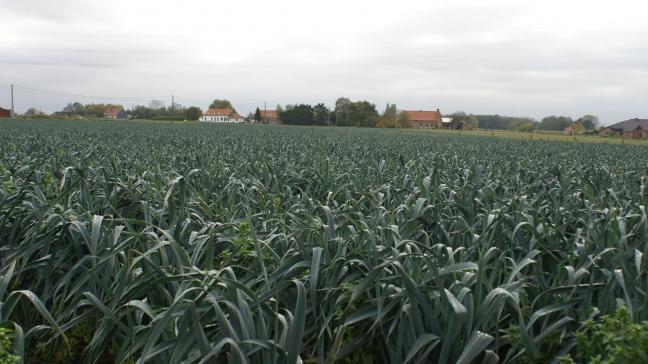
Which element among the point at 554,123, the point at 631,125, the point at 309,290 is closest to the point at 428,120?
the point at 554,123

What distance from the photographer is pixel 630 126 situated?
94.2m

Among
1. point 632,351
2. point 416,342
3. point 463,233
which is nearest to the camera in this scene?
point 632,351

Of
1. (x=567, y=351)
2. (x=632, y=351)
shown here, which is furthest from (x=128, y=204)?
(x=632, y=351)

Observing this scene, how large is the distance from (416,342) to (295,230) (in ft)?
4.47

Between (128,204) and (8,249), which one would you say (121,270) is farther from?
(128,204)

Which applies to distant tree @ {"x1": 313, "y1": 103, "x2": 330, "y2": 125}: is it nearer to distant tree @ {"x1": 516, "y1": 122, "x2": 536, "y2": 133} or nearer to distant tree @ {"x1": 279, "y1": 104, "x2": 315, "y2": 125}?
distant tree @ {"x1": 279, "y1": 104, "x2": 315, "y2": 125}

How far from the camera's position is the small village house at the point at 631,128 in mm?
87188

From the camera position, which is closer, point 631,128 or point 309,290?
point 309,290

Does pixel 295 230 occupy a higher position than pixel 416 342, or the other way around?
pixel 295 230

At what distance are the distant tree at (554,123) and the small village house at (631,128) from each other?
12.6 metres

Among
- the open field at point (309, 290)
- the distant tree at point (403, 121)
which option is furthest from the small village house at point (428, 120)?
the open field at point (309, 290)

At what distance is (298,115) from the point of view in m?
104

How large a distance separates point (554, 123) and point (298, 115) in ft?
188

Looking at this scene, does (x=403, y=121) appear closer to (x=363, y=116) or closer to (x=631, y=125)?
(x=363, y=116)
